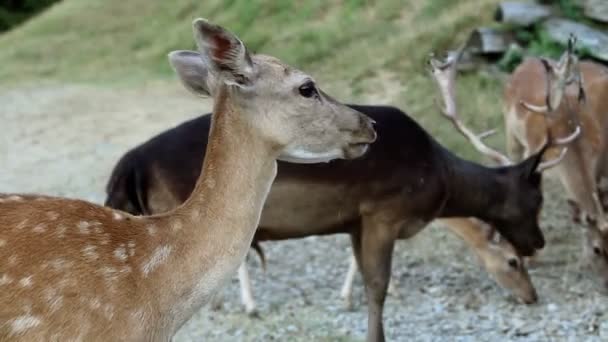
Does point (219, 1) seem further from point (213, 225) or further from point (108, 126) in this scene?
point (213, 225)

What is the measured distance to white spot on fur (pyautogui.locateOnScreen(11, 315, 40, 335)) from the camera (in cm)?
331

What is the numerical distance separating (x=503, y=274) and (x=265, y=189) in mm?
3804

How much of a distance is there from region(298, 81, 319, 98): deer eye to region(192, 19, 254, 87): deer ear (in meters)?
0.23

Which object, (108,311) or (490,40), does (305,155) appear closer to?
(108,311)

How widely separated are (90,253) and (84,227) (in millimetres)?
115

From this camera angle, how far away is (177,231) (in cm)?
373

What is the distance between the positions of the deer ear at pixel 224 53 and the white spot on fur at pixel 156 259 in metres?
0.66

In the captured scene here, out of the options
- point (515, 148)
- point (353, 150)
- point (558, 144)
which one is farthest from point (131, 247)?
point (515, 148)

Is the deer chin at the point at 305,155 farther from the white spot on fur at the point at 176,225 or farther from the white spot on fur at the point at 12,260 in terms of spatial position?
the white spot on fur at the point at 12,260

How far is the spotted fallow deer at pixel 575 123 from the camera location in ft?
23.5

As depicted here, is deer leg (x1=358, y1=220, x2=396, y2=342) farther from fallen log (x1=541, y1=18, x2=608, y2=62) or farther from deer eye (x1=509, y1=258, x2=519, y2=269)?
fallen log (x1=541, y1=18, x2=608, y2=62)

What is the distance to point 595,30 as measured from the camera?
11.3 meters

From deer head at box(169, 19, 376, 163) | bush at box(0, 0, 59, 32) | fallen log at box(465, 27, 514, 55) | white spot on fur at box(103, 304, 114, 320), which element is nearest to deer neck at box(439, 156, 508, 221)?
deer head at box(169, 19, 376, 163)

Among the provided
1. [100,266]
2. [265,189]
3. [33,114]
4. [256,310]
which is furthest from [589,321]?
[33,114]
